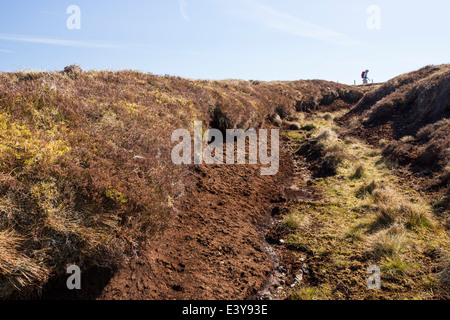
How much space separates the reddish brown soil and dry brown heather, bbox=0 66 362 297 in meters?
0.50

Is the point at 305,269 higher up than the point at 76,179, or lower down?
lower down

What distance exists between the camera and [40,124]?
5520 mm

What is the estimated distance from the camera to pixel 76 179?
4512mm

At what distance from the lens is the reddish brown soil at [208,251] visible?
461 centimetres

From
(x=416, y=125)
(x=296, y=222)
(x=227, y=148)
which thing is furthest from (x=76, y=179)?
(x=416, y=125)

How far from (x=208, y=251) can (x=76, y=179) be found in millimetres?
3437

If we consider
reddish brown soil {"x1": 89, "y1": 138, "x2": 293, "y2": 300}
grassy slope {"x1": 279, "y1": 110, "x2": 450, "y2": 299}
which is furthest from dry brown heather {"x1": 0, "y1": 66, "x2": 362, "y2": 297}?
grassy slope {"x1": 279, "y1": 110, "x2": 450, "y2": 299}

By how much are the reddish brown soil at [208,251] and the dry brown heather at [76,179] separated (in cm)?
50

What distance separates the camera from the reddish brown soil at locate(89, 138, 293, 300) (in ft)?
15.1

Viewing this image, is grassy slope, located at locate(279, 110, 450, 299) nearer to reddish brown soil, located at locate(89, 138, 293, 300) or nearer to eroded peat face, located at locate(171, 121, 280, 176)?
reddish brown soil, located at locate(89, 138, 293, 300)

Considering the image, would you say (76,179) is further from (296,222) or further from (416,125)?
(416,125)
